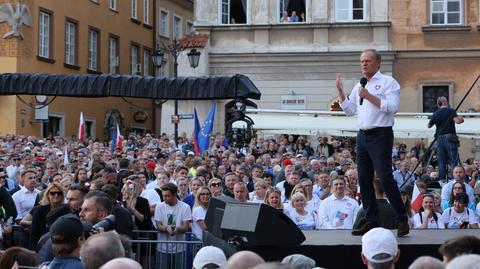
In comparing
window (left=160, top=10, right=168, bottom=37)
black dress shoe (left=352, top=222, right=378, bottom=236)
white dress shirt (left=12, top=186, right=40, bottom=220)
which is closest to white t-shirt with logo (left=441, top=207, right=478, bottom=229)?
black dress shoe (left=352, top=222, right=378, bottom=236)

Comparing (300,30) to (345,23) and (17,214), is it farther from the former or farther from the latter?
(17,214)

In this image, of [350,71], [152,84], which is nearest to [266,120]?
[350,71]

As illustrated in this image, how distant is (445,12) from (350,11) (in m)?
3.22

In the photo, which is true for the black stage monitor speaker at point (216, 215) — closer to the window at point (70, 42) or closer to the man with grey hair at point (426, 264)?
the man with grey hair at point (426, 264)

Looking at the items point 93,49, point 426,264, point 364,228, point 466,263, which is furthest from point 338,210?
point 93,49

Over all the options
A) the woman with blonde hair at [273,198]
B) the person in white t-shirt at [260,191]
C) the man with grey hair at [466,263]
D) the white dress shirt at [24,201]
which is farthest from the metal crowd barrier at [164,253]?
the man with grey hair at [466,263]

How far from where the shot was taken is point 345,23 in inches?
1443

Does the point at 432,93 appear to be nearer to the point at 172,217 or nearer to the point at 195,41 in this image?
the point at 195,41

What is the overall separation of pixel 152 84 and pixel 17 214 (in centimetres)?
496

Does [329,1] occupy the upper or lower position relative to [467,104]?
upper

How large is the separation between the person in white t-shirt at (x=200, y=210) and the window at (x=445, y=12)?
2426 centimetres

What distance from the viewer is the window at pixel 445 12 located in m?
36.7

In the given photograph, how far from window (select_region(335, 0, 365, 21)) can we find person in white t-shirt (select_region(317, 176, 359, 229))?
23303 mm

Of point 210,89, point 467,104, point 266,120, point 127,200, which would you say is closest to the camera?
point 127,200
